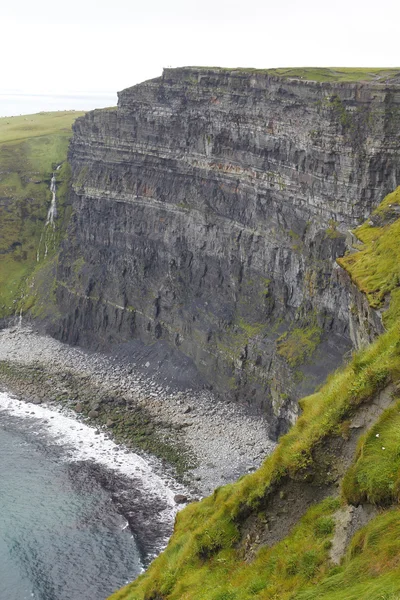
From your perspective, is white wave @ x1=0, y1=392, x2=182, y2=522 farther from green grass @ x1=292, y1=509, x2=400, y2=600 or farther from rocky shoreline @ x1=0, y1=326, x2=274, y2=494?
green grass @ x1=292, y1=509, x2=400, y2=600

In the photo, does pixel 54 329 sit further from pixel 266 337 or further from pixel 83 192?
pixel 266 337

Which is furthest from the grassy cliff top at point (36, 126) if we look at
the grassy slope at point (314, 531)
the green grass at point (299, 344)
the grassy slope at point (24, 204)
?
the grassy slope at point (314, 531)

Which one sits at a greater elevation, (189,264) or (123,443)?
(189,264)

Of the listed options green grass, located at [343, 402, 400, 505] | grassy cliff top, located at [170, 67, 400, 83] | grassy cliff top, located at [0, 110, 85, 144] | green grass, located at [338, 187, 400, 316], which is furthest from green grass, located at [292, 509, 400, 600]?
grassy cliff top, located at [0, 110, 85, 144]

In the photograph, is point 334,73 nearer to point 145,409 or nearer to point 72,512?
point 145,409

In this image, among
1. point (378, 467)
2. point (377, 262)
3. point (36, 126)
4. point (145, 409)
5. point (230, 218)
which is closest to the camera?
point (378, 467)

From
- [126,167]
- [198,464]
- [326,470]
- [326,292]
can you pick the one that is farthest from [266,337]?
[326,470]

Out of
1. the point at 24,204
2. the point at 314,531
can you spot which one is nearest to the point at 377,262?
the point at 314,531
